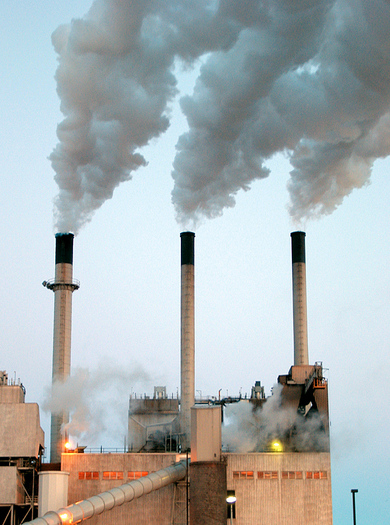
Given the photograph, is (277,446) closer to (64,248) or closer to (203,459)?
(203,459)

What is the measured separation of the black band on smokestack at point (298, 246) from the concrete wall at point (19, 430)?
27067 mm

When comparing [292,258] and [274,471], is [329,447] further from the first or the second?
[292,258]

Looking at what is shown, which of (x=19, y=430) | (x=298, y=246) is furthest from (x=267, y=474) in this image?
(x=298, y=246)

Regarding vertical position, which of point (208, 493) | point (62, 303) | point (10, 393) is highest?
point (62, 303)

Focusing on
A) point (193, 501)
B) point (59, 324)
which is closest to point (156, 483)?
point (193, 501)

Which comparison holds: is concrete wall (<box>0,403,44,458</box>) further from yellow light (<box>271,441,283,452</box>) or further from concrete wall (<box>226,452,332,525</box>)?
yellow light (<box>271,441,283,452</box>)

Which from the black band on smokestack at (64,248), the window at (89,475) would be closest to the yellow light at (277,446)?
the window at (89,475)

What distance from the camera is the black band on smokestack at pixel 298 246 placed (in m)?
69.8

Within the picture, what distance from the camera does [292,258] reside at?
7019 centimetres

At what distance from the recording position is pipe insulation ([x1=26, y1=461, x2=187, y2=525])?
44375 millimetres

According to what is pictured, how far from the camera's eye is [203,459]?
4897cm

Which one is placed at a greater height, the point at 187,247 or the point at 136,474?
the point at 187,247

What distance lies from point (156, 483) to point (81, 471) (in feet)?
23.1

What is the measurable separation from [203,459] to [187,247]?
72.7 feet
